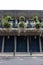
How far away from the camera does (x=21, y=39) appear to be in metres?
24.3

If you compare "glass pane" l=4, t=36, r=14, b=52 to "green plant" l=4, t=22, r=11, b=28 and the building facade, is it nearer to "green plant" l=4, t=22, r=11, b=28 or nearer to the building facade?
the building facade

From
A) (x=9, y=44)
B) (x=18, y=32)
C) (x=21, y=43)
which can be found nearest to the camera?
(x=18, y=32)

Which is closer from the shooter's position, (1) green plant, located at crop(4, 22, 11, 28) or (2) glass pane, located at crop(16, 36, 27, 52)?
(1) green plant, located at crop(4, 22, 11, 28)

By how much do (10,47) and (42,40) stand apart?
14.8 feet

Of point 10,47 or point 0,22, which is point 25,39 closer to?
point 10,47

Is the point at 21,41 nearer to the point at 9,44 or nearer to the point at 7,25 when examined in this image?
the point at 9,44

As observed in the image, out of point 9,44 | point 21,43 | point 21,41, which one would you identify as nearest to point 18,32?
point 21,41

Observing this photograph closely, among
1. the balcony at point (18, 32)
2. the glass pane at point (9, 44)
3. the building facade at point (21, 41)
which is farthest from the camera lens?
the glass pane at point (9, 44)

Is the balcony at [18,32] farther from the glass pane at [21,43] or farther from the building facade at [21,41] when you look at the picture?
the glass pane at [21,43]

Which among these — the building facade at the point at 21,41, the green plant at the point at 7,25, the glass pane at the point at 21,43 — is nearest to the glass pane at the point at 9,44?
the building facade at the point at 21,41

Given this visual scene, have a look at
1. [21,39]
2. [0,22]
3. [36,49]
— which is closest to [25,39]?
[21,39]

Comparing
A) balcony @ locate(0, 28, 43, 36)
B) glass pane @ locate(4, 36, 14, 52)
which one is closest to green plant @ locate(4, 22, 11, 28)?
balcony @ locate(0, 28, 43, 36)

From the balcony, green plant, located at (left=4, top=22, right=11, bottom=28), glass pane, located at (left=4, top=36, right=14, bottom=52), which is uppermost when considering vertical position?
green plant, located at (left=4, top=22, right=11, bottom=28)

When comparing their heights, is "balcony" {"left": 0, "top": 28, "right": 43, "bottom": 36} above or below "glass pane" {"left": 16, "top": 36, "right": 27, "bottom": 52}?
above
